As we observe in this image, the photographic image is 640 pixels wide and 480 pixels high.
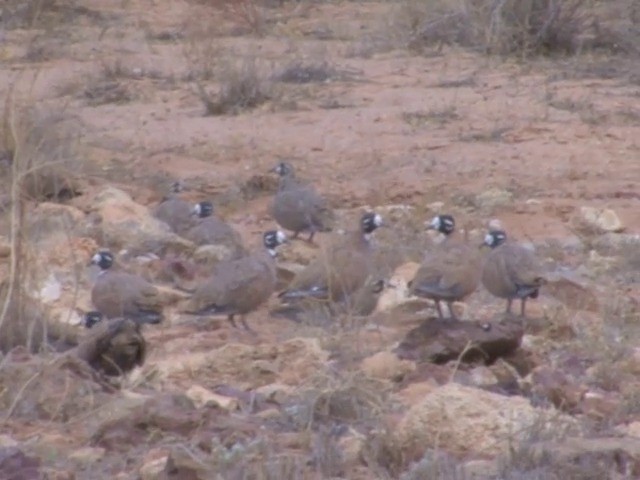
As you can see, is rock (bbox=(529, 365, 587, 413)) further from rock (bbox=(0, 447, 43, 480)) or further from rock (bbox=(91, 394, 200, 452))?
rock (bbox=(0, 447, 43, 480))

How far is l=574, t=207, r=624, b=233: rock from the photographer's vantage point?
35.5 feet

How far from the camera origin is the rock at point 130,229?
10.7m

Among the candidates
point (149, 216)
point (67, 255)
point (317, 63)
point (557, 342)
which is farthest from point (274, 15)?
point (557, 342)

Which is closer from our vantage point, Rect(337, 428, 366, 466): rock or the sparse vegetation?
Rect(337, 428, 366, 466): rock

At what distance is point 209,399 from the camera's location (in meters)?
6.59

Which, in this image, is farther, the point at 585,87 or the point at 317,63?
the point at 317,63

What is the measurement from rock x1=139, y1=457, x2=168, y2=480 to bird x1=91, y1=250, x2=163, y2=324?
3.07m

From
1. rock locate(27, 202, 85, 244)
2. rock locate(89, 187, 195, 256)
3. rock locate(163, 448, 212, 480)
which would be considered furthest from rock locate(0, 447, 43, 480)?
rock locate(89, 187, 195, 256)

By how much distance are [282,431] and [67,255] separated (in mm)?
3875

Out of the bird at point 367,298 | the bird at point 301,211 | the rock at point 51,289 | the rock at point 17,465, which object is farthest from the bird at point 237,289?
the rock at point 17,465

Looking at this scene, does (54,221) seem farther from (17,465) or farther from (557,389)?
(17,465)

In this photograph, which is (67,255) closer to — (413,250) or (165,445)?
(413,250)

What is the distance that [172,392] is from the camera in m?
6.67

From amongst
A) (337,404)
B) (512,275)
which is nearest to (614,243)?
→ (512,275)
